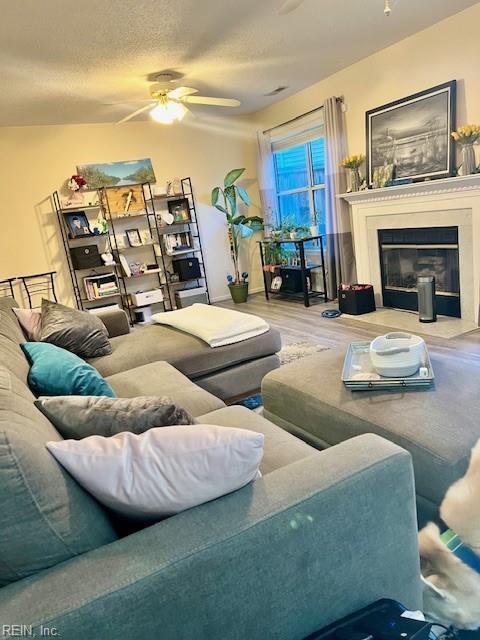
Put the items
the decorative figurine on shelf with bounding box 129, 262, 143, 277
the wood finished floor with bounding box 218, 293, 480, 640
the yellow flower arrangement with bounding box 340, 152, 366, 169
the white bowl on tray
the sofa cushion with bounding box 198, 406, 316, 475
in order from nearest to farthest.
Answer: the sofa cushion with bounding box 198, 406, 316, 475 < the white bowl on tray < the wood finished floor with bounding box 218, 293, 480, 640 < the yellow flower arrangement with bounding box 340, 152, 366, 169 < the decorative figurine on shelf with bounding box 129, 262, 143, 277

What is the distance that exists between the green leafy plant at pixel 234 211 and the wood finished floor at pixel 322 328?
84 centimetres

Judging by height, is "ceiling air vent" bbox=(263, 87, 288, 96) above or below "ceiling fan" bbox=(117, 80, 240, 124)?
above

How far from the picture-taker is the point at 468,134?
11.8ft

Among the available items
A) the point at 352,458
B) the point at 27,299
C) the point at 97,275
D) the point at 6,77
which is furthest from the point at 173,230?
the point at 352,458

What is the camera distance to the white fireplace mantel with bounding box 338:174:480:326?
379 centimetres

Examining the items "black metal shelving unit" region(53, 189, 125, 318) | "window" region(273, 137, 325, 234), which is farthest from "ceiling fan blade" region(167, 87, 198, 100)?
"window" region(273, 137, 325, 234)

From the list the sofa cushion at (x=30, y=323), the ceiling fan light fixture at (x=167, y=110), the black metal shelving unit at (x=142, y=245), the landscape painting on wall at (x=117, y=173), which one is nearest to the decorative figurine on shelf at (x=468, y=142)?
the ceiling fan light fixture at (x=167, y=110)

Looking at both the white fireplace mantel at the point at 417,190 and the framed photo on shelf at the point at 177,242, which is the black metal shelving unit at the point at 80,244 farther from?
the white fireplace mantel at the point at 417,190

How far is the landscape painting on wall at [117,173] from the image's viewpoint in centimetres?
553

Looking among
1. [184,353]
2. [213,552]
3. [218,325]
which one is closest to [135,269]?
[218,325]

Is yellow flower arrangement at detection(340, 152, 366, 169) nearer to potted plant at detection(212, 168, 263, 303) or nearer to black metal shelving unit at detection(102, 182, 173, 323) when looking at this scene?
potted plant at detection(212, 168, 263, 303)

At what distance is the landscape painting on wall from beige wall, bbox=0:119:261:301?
8cm

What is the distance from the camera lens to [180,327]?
120 inches

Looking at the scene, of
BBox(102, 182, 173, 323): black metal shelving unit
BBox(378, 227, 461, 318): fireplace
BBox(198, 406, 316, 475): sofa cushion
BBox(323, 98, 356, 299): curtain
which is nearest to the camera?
BBox(198, 406, 316, 475): sofa cushion
